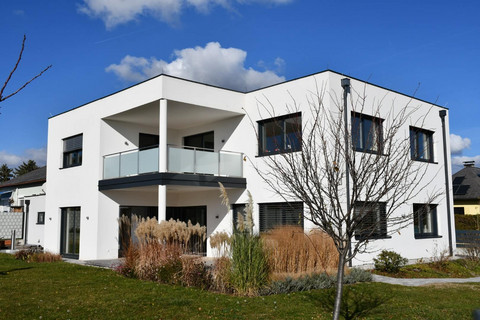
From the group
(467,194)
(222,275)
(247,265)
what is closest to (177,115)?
(222,275)

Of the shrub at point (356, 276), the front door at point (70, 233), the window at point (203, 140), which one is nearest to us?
the shrub at point (356, 276)

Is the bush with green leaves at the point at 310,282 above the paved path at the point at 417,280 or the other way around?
above

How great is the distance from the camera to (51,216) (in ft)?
63.4

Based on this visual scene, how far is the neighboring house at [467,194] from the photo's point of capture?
29.1m

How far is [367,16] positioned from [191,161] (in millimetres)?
7151

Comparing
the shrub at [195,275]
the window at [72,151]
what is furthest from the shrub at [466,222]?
the window at [72,151]

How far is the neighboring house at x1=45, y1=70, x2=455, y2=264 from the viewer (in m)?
14.7

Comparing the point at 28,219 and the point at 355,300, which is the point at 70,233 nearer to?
the point at 28,219

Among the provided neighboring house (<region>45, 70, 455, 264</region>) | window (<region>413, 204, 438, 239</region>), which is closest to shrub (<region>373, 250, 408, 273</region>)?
neighboring house (<region>45, 70, 455, 264</region>)

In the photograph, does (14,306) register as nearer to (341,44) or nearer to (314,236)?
(314,236)

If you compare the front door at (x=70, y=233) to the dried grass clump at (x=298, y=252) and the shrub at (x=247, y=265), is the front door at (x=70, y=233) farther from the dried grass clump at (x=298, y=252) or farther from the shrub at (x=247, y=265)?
the shrub at (x=247, y=265)

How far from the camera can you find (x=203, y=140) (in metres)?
18.2

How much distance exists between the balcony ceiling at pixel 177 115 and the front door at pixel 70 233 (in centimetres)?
427

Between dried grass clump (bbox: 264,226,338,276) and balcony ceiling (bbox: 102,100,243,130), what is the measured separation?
19.0 ft
